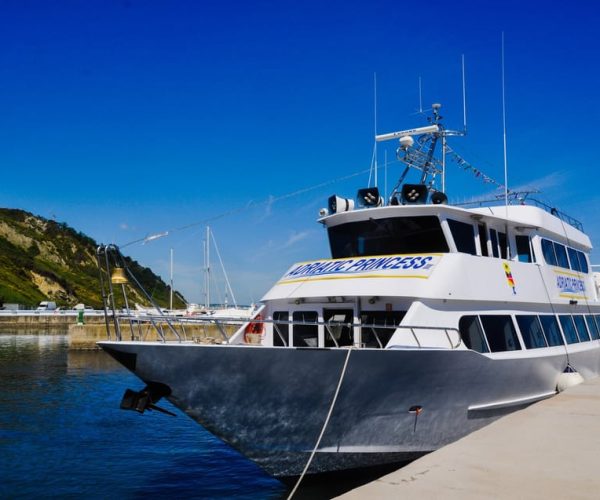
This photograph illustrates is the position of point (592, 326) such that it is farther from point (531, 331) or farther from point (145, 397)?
point (145, 397)

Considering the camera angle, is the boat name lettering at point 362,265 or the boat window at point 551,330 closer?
the boat name lettering at point 362,265

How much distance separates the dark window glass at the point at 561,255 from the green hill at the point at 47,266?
72563 millimetres

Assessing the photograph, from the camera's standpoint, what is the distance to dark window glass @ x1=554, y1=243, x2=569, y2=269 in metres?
14.7

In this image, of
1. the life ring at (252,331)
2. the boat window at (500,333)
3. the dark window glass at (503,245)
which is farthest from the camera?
the dark window glass at (503,245)

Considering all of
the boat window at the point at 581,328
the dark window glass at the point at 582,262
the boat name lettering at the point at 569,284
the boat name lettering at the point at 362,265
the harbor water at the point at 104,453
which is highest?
the dark window glass at the point at 582,262

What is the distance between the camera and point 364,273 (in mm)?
11016

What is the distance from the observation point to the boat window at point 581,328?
1498cm

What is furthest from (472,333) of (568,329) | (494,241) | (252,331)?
(568,329)

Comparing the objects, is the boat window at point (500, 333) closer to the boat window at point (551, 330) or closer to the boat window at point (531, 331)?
the boat window at point (531, 331)

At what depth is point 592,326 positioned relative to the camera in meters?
16.1

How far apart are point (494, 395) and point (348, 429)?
313 cm

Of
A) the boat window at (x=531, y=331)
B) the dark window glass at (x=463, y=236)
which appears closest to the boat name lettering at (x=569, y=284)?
the boat window at (x=531, y=331)

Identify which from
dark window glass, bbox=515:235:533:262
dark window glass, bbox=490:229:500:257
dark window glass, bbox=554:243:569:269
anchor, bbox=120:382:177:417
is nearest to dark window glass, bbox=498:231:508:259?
dark window glass, bbox=490:229:500:257

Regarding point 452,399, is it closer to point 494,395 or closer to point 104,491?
point 494,395
